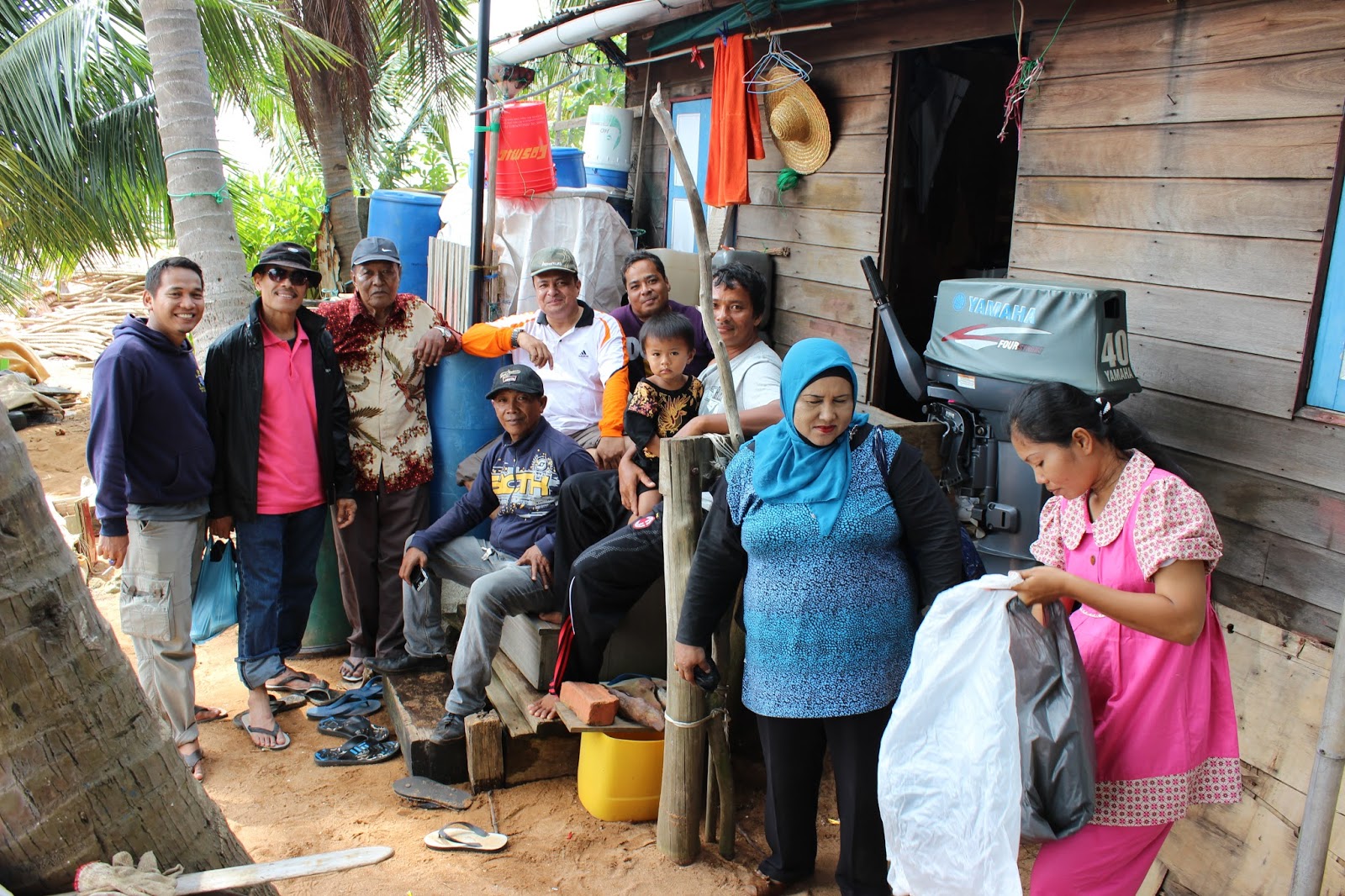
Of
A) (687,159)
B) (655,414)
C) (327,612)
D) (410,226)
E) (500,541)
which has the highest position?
(687,159)

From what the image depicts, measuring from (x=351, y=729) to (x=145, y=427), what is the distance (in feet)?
5.37

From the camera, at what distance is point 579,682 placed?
4.12 metres

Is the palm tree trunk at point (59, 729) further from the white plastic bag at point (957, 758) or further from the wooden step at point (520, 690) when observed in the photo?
the wooden step at point (520, 690)

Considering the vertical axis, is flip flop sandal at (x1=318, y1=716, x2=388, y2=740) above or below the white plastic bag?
below

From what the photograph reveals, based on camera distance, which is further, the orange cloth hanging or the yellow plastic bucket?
the orange cloth hanging

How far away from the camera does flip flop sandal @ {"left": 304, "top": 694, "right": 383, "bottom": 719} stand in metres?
4.88

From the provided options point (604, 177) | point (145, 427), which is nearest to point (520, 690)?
point (145, 427)

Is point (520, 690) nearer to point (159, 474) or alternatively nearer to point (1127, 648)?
point (159, 474)

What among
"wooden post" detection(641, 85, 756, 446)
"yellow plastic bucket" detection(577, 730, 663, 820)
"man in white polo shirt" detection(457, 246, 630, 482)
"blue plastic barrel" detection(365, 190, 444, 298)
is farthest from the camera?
"blue plastic barrel" detection(365, 190, 444, 298)

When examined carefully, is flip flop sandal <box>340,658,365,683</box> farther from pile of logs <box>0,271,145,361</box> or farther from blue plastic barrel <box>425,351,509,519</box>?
pile of logs <box>0,271,145,361</box>

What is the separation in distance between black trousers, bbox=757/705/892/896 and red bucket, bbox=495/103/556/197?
13.5ft

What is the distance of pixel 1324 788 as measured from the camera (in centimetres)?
245

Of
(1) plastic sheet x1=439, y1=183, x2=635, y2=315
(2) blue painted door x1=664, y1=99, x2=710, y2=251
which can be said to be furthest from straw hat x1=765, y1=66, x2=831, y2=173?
(1) plastic sheet x1=439, y1=183, x2=635, y2=315

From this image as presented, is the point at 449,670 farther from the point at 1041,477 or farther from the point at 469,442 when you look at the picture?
the point at 1041,477
